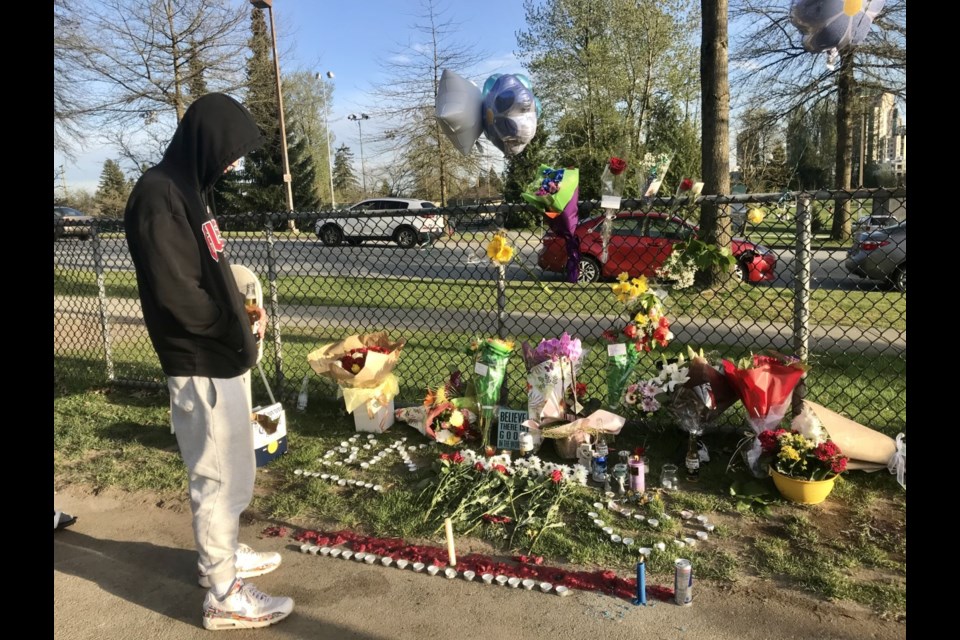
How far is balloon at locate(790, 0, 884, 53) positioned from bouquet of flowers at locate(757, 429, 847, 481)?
2.55m

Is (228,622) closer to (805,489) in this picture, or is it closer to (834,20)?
(805,489)

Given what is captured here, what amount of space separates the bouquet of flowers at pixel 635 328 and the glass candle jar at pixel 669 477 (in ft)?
1.90

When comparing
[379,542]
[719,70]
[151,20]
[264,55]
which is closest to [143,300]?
[379,542]

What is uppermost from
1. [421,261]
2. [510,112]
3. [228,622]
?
[510,112]

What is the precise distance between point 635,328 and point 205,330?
94.6 inches

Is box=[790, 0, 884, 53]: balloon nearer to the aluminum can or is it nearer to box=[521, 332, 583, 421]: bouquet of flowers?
box=[521, 332, 583, 421]: bouquet of flowers

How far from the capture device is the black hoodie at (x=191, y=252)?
92.6 inches

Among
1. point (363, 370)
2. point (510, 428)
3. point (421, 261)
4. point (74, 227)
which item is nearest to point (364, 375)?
point (363, 370)

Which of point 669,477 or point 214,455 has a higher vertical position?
point 214,455

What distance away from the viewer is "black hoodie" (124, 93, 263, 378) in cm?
235

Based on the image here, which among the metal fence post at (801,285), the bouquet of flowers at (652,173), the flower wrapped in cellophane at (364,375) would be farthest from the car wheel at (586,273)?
the flower wrapped in cellophane at (364,375)

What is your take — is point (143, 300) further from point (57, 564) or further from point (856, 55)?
point (856, 55)

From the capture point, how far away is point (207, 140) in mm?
2492

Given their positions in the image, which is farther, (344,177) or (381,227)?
(344,177)
